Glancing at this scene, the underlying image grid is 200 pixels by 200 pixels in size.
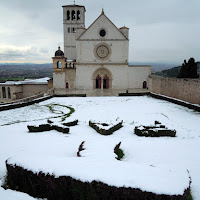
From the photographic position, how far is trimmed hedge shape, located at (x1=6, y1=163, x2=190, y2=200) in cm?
437

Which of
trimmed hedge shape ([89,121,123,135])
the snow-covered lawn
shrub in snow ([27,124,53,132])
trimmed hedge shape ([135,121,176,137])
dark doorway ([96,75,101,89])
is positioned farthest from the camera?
dark doorway ([96,75,101,89])

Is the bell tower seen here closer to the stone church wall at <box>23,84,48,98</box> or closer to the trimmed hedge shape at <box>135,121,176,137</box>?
the stone church wall at <box>23,84,48,98</box>

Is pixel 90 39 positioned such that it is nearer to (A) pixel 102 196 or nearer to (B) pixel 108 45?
(B) pixel 108 45

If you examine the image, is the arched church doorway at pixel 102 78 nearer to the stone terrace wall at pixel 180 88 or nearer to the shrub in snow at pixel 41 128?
the stone terrace wall at pixel 180 88

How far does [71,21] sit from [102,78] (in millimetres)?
15037

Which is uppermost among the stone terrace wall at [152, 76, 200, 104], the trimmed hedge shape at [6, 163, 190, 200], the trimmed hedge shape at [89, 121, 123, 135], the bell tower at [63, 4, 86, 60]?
the bell tower at [63, 4, 86, 60]

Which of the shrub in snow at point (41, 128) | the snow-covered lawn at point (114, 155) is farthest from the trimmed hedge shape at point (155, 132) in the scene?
the shrub in snow at point (41, 128)

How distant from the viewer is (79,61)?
3444 cm

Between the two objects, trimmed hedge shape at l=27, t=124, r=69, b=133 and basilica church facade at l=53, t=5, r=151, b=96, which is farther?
basilica church facade at l=53, t=5, r=151, b=96

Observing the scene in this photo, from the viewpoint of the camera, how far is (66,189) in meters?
4.91

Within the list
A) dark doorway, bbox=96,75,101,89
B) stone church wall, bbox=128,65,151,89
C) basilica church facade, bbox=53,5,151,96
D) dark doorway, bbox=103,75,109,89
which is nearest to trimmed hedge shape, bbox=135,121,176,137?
basilica church facade, bbox=53,5,151,96

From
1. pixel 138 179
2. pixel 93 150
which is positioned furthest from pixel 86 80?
pixel 138 179

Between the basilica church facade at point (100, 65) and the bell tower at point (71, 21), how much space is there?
4.61 m

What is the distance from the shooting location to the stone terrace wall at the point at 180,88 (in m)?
19.3
